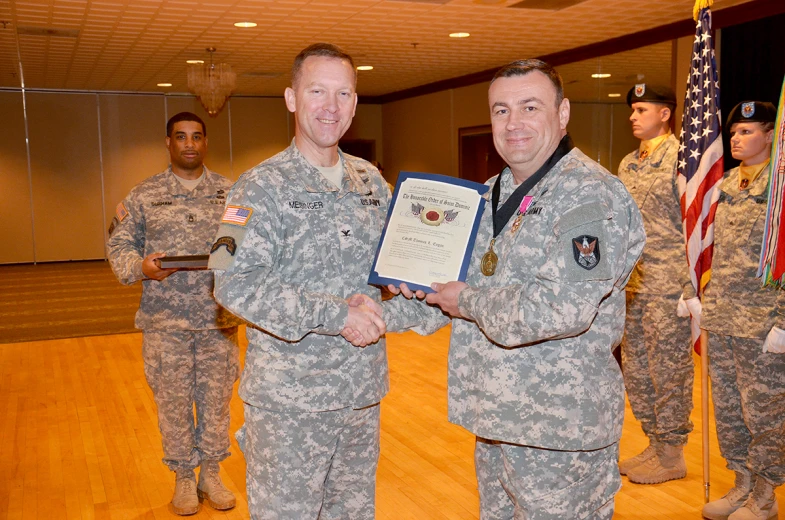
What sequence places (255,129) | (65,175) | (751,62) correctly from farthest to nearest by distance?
(255,129) < (65,175) < (751,62)

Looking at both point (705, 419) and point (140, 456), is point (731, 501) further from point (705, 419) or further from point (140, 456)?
point (140, 456)

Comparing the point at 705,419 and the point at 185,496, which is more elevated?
the point at 705,419

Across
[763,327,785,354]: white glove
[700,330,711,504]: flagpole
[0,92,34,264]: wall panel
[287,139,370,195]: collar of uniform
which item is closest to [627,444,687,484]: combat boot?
[700,330,711,504]: flagpole

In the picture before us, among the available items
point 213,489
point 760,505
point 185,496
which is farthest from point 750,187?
point 185,496

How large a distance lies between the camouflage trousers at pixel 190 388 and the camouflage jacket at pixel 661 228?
2152 millimetres

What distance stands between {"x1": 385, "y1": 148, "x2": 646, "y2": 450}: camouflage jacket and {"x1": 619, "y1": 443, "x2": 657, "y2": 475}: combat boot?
1944mm

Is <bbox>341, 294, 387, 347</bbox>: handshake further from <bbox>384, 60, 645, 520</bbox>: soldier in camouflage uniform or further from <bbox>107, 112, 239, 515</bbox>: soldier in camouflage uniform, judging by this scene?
<bbox>107, 112, 239, 515</bbox>: soldier in camouflage uniform

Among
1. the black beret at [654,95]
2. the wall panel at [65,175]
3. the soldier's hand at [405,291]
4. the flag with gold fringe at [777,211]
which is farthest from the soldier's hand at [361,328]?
the wall panel at [65,175]

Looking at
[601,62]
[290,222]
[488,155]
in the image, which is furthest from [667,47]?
[290,222]

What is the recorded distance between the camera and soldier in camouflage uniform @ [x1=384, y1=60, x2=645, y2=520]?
177 cm

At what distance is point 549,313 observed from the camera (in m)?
1.76

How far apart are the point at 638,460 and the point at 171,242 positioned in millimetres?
2617

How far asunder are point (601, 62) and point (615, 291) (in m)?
6.98

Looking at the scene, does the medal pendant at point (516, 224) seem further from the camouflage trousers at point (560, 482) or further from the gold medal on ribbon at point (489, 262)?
the camouflage trousers at point (560, 482)
